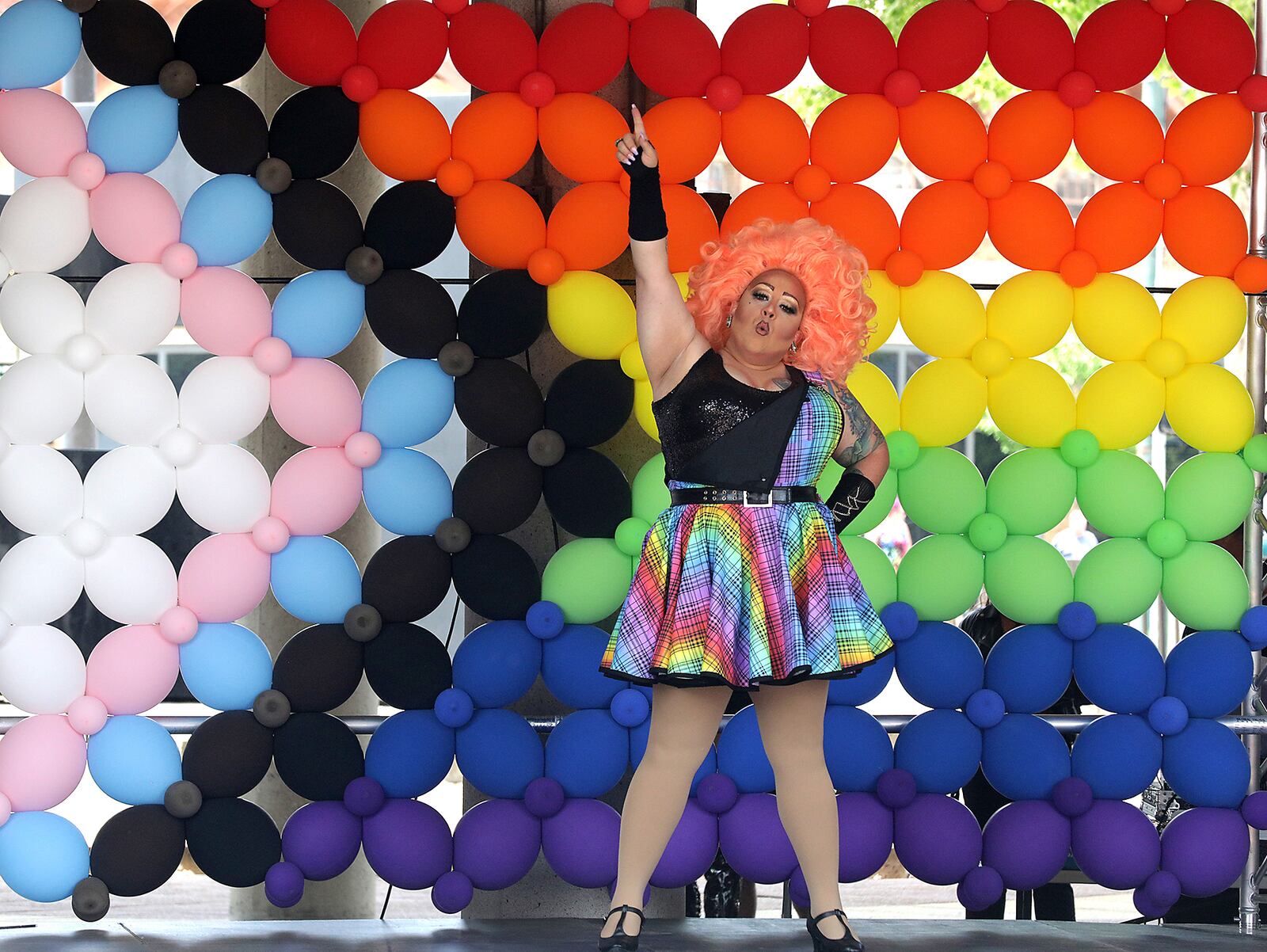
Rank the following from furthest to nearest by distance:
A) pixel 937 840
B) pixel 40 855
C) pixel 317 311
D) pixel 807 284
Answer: pixel 937 840
pixel 317 311
pixel 40 855
pixel 807 284

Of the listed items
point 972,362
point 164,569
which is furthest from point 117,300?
point 972,362

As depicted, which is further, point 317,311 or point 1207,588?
point 1207,588

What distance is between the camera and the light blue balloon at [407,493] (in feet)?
10.9

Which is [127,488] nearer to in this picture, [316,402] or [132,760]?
[316,402]

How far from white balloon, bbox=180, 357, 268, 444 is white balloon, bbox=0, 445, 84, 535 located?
30 cm

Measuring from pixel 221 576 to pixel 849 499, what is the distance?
1.48 metres

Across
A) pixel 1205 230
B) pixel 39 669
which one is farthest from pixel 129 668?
pixel 1205 230

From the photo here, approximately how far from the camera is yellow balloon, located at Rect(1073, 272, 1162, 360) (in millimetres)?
3418

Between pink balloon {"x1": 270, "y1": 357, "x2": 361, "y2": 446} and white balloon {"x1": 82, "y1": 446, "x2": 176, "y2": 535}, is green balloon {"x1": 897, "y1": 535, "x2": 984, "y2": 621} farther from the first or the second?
white balloon {"x1": 82, "y1": 446, "x2": 176, "y2": 535}

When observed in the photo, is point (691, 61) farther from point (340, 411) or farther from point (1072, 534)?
point (1072, 534)

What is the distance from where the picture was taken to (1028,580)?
343cm

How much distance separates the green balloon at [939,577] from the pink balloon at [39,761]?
2022 millimetres

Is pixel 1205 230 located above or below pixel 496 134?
below

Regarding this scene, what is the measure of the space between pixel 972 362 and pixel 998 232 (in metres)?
0.33
